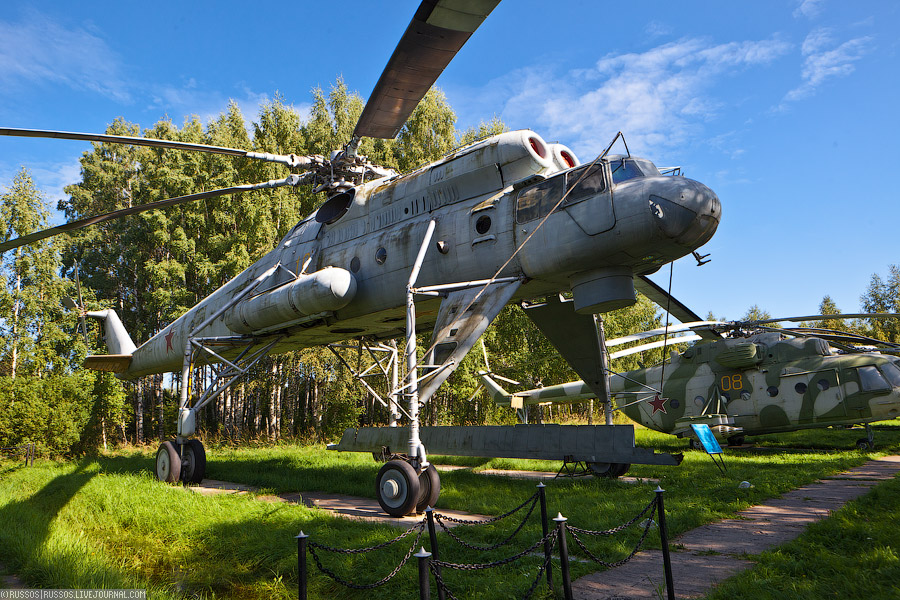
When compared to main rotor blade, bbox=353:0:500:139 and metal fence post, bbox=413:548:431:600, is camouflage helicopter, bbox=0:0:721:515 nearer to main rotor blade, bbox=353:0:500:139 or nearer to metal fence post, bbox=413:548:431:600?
main rotor blade, bbox=353:0:500:139

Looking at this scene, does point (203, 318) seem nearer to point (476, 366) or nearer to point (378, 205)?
point (378, 205)

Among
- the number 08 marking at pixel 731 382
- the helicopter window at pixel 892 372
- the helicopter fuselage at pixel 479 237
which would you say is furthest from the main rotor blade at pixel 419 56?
the helicopter window at pixel 892 372

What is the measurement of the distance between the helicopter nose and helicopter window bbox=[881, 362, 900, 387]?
386 inches

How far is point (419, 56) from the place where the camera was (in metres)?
6.30

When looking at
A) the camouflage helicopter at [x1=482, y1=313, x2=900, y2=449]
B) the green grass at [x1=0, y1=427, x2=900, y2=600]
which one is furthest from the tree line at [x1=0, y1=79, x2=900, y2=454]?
the green grass at [x1=0, y1=427, x2=900, y2=600]

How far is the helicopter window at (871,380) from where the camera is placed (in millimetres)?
13291

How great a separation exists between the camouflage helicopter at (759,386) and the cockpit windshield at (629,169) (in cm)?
500

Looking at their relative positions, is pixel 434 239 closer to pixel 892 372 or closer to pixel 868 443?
pixel 892 372

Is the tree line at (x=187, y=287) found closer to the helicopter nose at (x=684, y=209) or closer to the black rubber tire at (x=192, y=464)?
the black rubber tire at (x=192, y=464)

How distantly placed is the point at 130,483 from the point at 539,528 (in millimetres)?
8414

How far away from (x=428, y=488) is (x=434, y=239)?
388 centimetres

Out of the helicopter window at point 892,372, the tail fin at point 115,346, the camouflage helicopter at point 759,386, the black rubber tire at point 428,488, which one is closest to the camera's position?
the black rubber tire at point 428,488

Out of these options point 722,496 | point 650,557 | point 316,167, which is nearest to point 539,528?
point 650,557

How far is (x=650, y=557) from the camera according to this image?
545cm
